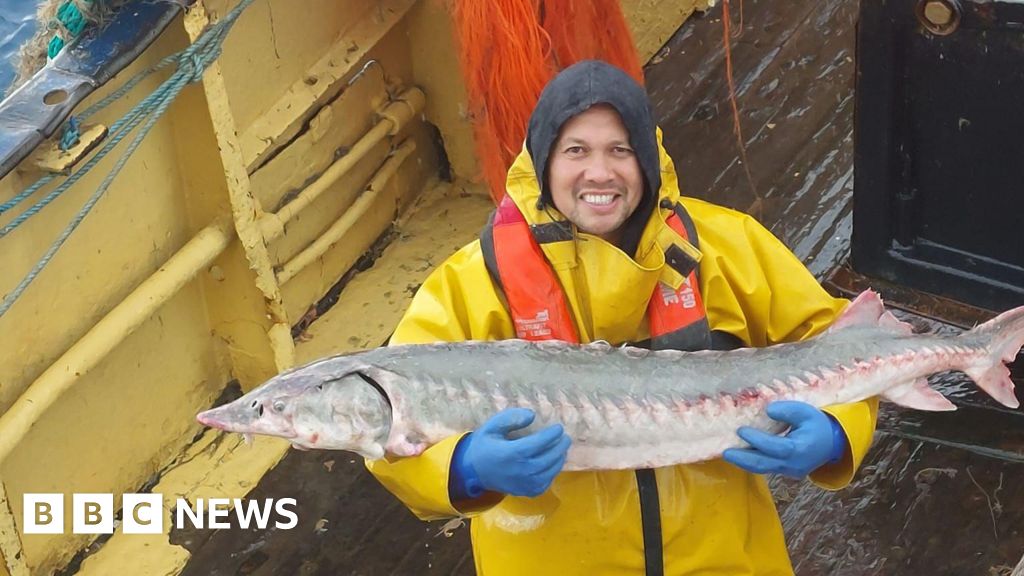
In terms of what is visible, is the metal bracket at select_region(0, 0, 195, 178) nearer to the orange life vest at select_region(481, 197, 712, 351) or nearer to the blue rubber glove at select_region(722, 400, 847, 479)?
the orange life vest at select_region(481, 197, 712, 351)

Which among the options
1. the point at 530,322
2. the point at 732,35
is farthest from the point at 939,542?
the point at 732,35

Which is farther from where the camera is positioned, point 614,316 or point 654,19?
point 654,19

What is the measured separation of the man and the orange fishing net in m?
1.35

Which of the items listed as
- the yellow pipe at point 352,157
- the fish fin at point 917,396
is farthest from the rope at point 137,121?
the fish fin at point 917,396

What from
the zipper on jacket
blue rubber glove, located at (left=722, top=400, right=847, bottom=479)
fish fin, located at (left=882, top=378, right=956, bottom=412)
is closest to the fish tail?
fish fin, located at (left=882, top=378, right=956, bottom=412)

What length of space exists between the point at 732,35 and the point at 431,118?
1.56 metres

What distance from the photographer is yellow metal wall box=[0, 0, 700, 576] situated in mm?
3496

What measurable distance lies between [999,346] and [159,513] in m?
2.43

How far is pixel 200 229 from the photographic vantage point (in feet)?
12.9

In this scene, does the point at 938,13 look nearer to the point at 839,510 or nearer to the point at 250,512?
the point at 839,510

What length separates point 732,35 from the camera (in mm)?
5656

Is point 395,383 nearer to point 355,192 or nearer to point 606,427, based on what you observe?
point 606,427

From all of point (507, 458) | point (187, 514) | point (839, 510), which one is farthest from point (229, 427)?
point (839, 510)

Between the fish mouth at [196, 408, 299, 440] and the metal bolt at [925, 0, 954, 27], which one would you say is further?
the metal bolt at [925, 0, 954, 27]
